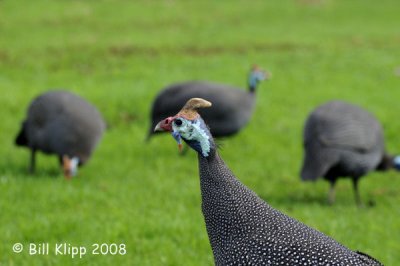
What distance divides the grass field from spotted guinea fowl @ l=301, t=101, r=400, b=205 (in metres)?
0.37

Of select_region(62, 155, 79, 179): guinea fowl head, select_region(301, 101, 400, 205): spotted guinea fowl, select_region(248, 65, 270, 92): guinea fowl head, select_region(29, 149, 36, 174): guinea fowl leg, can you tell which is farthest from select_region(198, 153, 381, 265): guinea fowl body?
select_region(248, 65, 270, 92): guinea fowl head

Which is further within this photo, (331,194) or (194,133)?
(331,194)

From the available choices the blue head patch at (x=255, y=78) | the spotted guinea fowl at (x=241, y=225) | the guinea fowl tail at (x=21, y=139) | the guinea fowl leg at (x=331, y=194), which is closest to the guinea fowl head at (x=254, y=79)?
the blue head patch at (x=255, y=78)

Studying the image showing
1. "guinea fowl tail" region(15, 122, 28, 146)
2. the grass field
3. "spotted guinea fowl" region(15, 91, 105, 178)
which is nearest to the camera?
the grass field

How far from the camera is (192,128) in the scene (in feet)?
11.5

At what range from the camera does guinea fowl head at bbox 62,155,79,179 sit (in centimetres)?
761

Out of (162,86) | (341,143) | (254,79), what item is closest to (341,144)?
(341,143)

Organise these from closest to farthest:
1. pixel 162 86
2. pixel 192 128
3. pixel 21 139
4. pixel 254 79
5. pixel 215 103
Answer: pixel 192 128 → pixel 21 139 → pixel 215 103 → pixel 254 79 → pixel 162 86

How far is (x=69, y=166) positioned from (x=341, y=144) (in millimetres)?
2778

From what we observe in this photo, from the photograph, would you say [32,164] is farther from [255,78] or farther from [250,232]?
[250,232]

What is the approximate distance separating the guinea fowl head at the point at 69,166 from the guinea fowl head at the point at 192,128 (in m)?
4.25

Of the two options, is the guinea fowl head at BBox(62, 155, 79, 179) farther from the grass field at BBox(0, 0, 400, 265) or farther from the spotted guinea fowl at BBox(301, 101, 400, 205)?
the spotted guinea fowl at BBox(301, 101, 400, 205)

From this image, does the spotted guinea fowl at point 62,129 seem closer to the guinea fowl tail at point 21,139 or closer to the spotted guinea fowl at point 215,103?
the guinea fowl tail at point 21,139

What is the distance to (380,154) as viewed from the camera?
7621 millimetres
